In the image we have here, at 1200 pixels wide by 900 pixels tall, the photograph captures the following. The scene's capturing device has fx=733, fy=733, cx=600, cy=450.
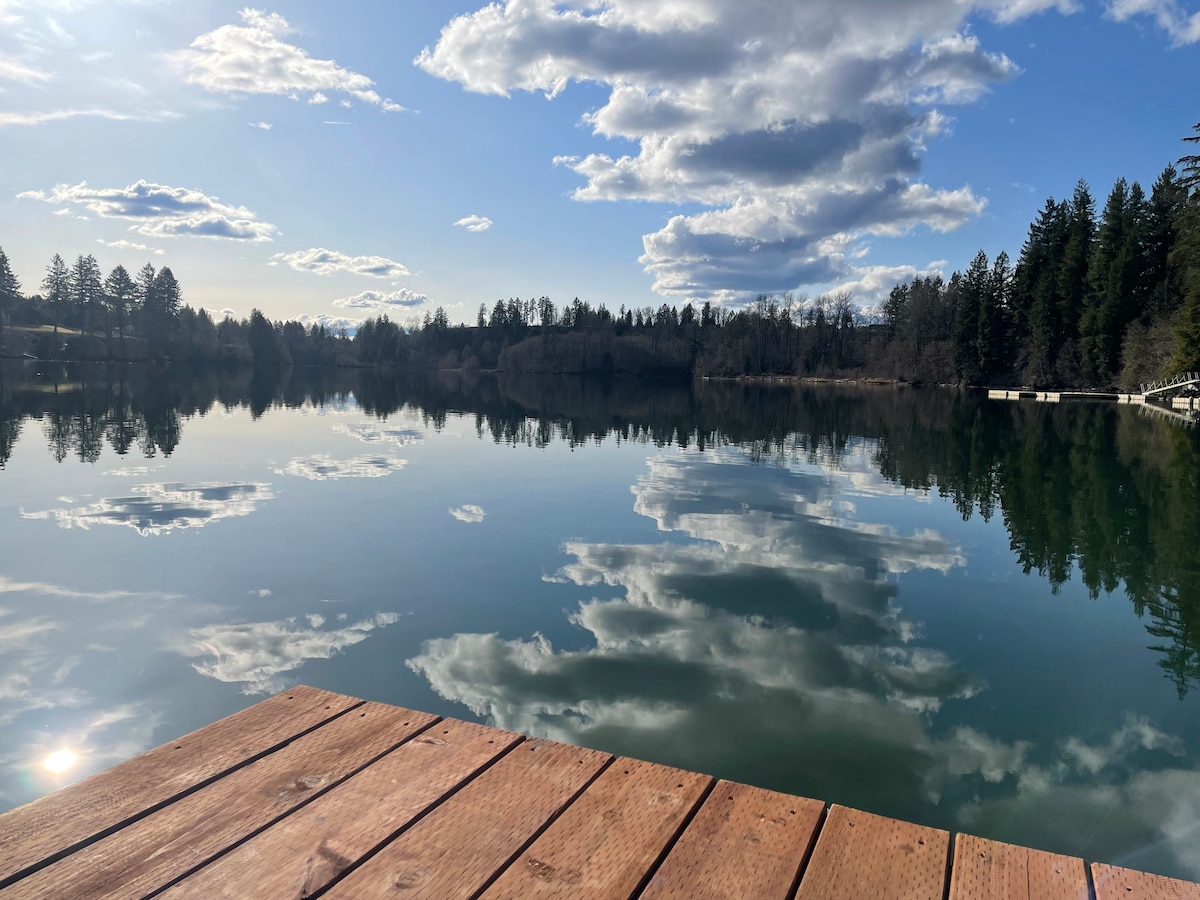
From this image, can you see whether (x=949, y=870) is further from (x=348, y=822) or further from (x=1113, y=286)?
(x=1113, y=286)

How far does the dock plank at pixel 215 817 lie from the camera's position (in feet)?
7.79

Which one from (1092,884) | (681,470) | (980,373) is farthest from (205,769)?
(980,373)

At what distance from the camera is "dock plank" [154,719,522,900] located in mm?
2406

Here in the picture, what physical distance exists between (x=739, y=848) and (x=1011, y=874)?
935 mm

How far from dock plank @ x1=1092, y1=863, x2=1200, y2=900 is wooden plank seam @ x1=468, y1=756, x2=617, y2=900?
71.5 inches

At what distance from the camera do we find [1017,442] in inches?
1062

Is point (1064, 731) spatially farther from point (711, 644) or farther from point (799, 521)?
point (799, 521)

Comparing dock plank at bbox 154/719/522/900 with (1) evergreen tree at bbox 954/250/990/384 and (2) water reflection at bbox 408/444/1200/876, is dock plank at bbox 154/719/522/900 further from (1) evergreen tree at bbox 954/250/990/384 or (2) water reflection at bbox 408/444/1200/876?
(1) evergreen tree at bbox 954/250/990/384

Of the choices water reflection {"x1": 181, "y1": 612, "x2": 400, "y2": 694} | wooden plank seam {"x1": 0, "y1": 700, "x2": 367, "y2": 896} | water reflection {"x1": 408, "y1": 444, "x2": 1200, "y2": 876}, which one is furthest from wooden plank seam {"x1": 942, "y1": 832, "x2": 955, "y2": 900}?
water reflection {"x1": 181, "y1": 612, "x2": 400, "y2": 694}

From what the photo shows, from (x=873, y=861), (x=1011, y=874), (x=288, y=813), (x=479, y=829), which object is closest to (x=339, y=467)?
(x=288, y=813)

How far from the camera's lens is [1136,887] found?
2.51 m

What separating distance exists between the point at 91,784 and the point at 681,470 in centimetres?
1695

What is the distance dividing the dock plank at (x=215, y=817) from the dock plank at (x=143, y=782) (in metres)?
0.06

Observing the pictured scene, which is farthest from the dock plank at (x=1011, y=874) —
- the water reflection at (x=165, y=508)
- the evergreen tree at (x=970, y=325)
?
the evergreen tree at (x=970, y=325)
